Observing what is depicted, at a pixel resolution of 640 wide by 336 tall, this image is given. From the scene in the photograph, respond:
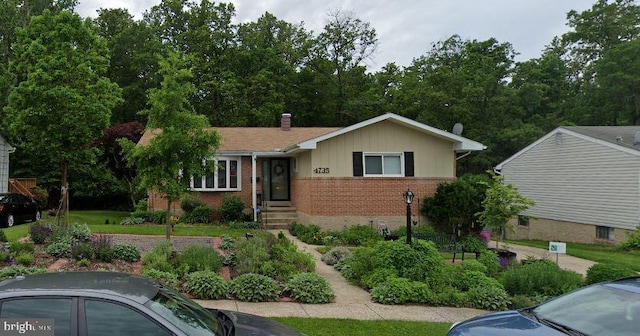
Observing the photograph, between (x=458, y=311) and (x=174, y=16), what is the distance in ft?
116

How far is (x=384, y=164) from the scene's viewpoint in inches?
675

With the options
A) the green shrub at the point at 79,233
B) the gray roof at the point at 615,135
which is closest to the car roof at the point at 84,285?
the green shrub at the point at 79,233

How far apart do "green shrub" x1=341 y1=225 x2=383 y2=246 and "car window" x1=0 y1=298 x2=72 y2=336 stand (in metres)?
12.0

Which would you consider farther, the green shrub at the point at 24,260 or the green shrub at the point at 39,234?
the green shrub at the point at 39,234

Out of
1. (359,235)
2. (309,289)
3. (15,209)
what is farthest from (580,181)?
(15,209)

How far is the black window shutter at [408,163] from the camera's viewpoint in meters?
17.1

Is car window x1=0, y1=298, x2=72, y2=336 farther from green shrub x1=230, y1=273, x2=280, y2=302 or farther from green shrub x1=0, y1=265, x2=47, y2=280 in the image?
green shrub x1=0, y1=265, x2=47, y2=280

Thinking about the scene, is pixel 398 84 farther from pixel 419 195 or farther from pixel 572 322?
pixel 572 322

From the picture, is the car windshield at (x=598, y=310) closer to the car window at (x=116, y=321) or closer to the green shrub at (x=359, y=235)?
the car window at (x=116, y=321)

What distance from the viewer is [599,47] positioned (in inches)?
1617

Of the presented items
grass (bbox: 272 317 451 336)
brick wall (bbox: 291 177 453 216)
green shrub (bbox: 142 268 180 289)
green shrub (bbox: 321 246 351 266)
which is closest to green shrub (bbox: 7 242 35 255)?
green shrub (bbox: 142 268 180 289)

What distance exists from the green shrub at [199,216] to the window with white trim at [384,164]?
6.75 m

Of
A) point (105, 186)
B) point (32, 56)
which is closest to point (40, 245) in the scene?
point (32, 56)

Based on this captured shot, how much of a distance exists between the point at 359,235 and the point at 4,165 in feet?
71.5
